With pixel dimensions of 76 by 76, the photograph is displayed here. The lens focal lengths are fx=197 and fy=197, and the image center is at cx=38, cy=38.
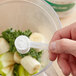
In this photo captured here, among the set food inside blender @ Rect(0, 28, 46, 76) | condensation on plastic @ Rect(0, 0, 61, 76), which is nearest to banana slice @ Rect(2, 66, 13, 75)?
food inside blender @ Rect(0, 28, 46, 76)

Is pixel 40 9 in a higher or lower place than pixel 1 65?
higher

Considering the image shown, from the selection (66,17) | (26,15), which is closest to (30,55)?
(26,15)

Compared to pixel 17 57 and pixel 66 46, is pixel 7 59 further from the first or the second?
pixel 66 46

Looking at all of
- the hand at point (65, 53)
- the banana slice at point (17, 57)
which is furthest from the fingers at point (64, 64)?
the banana slice at point (17, 57)

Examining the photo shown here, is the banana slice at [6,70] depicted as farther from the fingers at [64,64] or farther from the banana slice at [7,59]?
the fingers at [64,64]

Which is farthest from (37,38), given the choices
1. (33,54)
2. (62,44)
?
(62,44)

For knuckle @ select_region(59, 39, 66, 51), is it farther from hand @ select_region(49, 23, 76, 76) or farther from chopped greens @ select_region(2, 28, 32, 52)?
chopped greens @ select_region(2, 28, 32, 52)

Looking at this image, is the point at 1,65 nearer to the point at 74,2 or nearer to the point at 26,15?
the point at 26,15
